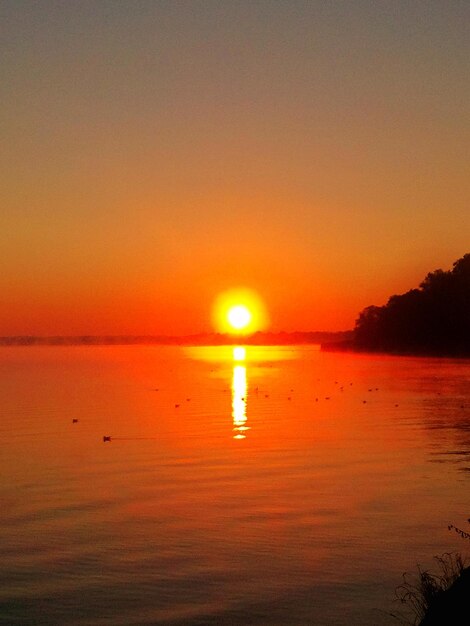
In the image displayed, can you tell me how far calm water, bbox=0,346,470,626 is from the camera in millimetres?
13859

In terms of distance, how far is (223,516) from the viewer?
1988 cm

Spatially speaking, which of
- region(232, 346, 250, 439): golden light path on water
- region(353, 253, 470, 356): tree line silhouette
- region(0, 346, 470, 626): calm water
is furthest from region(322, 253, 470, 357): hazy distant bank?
region(0, 346, 470, 626): calm water

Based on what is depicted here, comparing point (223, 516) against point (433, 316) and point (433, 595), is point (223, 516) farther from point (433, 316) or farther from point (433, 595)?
point (433, 316)

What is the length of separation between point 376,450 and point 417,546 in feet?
47.9

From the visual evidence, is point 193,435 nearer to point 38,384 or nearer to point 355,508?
point 355,508

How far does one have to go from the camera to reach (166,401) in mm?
57750

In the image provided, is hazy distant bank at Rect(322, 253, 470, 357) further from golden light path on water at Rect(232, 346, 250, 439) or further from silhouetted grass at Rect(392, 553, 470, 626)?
silhouetted grass at Rect(392, 553, 470, 626)

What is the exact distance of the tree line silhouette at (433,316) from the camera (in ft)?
502

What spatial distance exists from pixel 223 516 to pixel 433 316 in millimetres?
145241

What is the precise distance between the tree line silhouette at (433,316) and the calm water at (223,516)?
115 meters

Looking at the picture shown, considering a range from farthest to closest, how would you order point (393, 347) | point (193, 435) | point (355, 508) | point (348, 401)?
point (393, 347), point (348, 401), point (193, 435), point (355, 508)

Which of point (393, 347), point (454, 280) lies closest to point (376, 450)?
point (454, 280)

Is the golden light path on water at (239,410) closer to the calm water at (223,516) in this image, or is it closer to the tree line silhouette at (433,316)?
the calm water at (223,516)

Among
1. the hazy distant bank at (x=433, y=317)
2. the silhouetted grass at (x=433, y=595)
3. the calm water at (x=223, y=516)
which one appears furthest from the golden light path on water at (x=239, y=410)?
the hazy distant bank at (x=433, y=317)
